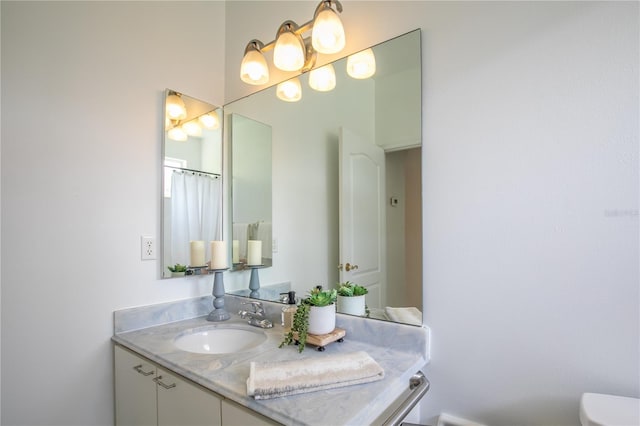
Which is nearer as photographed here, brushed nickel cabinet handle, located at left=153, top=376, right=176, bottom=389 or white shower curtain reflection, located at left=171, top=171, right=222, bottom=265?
brushed nickel cabinet handle, located at left=153, top=376, right=176, bottom=389

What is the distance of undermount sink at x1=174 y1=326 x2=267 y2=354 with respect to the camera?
1.36 m

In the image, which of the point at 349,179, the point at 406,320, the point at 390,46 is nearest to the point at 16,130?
the point at 349,179

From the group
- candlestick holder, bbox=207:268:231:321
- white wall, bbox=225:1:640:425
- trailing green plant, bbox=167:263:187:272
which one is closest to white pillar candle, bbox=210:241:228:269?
candlestick holder, bbox=207:268:231:321

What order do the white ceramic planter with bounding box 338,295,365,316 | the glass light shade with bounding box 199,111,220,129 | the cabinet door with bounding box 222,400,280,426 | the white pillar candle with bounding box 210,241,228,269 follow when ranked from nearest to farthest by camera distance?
the cabinet door with bounding box 222,400,280,426 → the white ceramic planter with bounding box 338,295,365,316 → the white pillar candle with bounding box 210,241,228,269 → the glass light shade with bounding box 199,111,220,129

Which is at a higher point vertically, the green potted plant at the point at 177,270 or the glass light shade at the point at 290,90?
the glass light shade at the point at 290,90

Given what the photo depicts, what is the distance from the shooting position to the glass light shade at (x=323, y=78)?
1.37 meters

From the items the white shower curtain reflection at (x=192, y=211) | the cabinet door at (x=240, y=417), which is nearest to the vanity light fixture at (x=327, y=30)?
the white shower curtain reflection at (x=192, y=211)

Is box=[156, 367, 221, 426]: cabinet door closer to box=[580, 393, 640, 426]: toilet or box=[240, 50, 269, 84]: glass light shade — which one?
box=[580, 393, 640, 426]: toilet

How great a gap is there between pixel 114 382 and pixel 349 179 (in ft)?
4.33

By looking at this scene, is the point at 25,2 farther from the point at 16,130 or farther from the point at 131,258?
the point at 131,258

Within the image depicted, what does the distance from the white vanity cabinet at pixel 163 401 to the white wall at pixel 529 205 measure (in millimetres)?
644

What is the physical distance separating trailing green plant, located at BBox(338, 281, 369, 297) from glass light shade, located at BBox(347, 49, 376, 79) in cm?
85

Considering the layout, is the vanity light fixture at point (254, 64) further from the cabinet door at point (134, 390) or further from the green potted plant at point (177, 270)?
the cabinet door at point (134, 390)

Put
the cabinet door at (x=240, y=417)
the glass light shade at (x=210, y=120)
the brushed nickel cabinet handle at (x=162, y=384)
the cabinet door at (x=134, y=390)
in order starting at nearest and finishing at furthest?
the cabinet door at (x=240, y=417) < the brushed nickel cabinet handle at (x=162, y=384) < the cabinet door at (x=134, y=390) < the glass light shade at (x=210, y=120)
